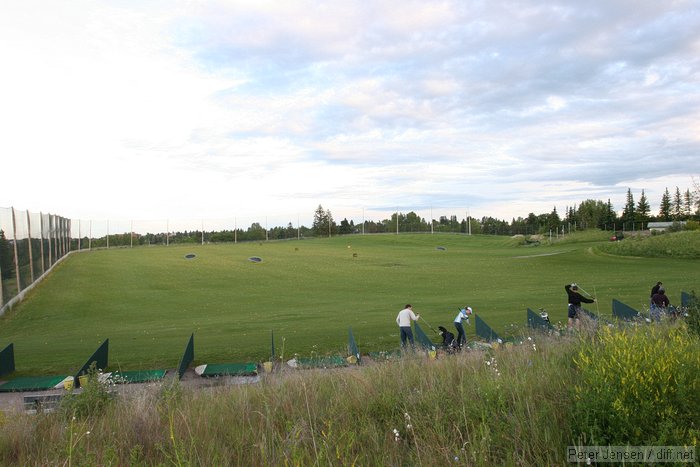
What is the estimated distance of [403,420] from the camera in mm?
4051

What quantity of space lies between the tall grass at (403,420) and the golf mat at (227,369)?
20.2ft

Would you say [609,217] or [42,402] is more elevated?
[609,217]

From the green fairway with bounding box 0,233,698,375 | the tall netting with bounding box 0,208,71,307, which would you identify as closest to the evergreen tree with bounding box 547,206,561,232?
the green fairway with bounding box 0,233,698,375

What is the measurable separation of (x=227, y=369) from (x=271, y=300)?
1426 cm

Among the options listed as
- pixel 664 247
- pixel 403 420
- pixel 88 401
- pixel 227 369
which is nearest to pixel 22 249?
pixel 227 369

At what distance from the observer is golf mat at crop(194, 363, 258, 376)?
11.2 metres

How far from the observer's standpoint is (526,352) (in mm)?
6395

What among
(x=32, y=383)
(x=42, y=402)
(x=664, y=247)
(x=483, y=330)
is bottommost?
(x=32, y=383)

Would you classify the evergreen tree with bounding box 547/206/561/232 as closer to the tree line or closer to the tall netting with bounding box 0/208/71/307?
the tree line

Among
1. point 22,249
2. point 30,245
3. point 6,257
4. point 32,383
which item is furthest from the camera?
point 30,245

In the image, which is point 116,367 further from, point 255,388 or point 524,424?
point 524,424

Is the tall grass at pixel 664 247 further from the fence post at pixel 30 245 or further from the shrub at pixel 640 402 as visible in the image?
the fence post at pixel 30 245

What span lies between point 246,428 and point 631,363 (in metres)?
3.19

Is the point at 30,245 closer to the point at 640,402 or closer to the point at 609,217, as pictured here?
the point at 640,402
